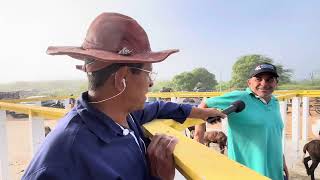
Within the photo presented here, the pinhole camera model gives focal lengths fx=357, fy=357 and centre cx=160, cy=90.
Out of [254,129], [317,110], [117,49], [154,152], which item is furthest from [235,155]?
[317,110]

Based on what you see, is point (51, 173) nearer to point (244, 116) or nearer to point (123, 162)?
point (123, 162)

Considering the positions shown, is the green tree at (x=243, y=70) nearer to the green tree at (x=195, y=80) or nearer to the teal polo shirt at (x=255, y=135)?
the green tree at (x=195, y=80)

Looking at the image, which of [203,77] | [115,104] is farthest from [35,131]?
[203,77]

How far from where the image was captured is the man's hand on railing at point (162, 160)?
1.19 m

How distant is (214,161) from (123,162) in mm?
271

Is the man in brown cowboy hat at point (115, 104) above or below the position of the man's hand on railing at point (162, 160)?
above

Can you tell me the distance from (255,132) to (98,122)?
1705 millimetres

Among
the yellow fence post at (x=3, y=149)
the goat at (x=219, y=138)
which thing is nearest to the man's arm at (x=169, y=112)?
the yellow fence post at (x=3, y=149)

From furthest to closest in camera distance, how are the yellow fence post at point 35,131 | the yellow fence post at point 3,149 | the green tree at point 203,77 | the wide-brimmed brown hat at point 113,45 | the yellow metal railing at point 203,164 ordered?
1. the green tree at point 203,77
2. the yellow fence post at point 3,149
3. the yellow fence post at point 35,131
4. the wide-brimmed brown hat at point 113,45
5. the yellow metal railing at point 203,164

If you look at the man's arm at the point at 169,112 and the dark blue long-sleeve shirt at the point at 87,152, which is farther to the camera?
the man's arm at the point at 169,112

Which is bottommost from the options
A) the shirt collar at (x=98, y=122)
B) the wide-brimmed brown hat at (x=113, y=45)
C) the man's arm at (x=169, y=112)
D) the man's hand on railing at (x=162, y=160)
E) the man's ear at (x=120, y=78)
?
the man's hand on railing at (x=162, y=160)

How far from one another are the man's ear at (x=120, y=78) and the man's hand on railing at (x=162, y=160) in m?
0.23

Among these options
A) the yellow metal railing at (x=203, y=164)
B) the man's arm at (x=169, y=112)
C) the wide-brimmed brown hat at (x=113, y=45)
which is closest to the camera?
the yellow metal railing at (x=203, y=164)

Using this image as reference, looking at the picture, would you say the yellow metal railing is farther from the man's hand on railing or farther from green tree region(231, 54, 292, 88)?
green tree region(231, 54, 292, 88)
